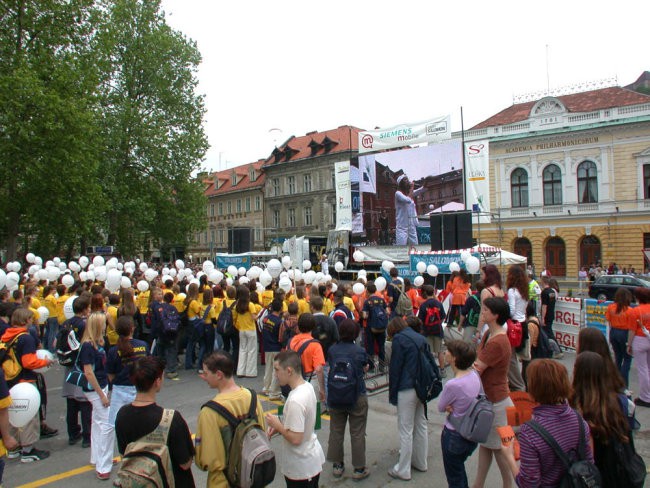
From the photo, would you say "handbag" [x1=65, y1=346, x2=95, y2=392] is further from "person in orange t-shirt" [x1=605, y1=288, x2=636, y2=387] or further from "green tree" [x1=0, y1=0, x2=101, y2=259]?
"green tree" [x1=0, y1=0, x2=101, y2=259]

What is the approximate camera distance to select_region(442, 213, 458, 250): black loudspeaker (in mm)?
16094

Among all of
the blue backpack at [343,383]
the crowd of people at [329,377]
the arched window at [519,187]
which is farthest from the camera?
the arched window at [519,187]

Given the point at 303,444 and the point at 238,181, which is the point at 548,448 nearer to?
the point at 303,444

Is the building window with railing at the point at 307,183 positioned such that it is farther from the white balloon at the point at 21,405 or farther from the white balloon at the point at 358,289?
the white balloon at the point at 21,405

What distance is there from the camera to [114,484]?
4.75 meters

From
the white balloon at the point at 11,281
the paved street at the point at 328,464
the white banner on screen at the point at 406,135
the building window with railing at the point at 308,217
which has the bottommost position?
the paved street at the point at 328,464

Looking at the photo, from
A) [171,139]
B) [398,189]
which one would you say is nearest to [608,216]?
[398,189]

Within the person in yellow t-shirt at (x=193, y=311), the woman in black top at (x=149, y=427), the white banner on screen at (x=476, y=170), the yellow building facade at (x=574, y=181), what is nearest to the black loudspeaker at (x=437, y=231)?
the white banner on screen at (x=476, y=170)

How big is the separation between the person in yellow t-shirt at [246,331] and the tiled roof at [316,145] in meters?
39.8

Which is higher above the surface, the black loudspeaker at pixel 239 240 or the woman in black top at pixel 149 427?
the black loudspeaker at pixel 239 240

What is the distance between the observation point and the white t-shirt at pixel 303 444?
131 inches

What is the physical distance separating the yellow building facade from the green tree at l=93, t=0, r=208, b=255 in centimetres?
2065

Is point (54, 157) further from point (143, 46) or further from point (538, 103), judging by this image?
point (538, 103)

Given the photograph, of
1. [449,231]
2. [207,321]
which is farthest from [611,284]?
[207,321]
